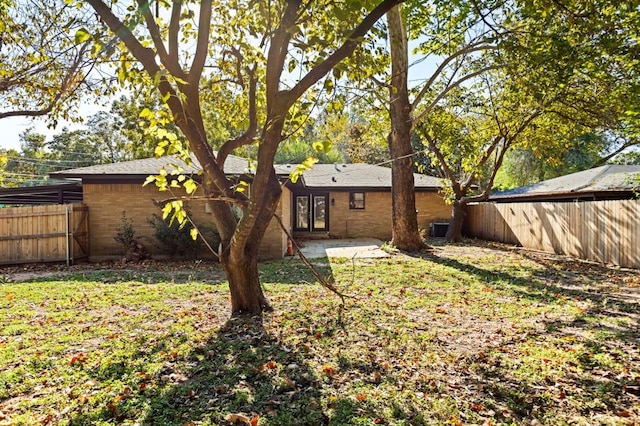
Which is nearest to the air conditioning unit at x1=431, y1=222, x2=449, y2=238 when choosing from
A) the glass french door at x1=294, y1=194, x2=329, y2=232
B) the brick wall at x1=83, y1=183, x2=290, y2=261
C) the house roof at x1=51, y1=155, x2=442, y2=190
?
the house roof at x1=51, y1=155, x2=442, y2=190

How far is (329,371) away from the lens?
3758mm

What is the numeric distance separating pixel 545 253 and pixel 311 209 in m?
10.2

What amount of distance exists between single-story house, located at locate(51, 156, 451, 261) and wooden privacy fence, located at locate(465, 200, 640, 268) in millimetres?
3787

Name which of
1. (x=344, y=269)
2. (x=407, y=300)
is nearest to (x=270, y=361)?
(x=407, y=300)

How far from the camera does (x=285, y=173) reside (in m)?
12.4

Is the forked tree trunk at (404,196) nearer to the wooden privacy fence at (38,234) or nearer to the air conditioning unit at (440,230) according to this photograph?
the air conditioning unit at (440,230)

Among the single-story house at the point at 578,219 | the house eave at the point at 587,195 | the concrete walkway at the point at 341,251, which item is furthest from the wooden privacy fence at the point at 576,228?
the concrete walkway at the point at 341,251

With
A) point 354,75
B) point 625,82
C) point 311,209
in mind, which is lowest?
point 311,209

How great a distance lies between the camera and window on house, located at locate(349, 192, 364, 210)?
18.7 m

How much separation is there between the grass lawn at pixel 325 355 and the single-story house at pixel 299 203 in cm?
431

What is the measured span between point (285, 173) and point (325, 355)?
874 cm

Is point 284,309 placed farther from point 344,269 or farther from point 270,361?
point 344,269

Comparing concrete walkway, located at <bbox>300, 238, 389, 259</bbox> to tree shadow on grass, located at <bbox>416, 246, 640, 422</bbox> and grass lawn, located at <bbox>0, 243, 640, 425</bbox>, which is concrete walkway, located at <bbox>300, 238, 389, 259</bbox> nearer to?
grass lawn, located at <bbox>0, 243, 640, 425</bbox>

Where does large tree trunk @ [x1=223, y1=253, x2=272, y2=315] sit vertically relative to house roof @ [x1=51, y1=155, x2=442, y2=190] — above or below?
below
